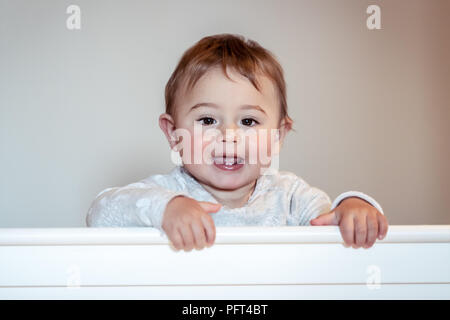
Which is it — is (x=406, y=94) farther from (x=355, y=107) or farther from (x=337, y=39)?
(x=337, y=39)

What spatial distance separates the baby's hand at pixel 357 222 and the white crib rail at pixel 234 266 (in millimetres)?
11

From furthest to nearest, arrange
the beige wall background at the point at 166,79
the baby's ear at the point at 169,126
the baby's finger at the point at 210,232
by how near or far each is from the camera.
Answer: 1. the beige wall background at the point at 166,79
2. the baby's ear at the point at 169,126
3. the baby's finger at the point at 210,232

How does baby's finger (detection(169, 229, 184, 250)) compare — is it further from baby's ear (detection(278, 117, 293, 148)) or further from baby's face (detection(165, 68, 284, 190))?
baby's ear (detection(278, 117, 293, 148))

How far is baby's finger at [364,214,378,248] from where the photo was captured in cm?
61

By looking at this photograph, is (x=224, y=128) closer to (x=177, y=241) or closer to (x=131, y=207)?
(x=131, y=207)

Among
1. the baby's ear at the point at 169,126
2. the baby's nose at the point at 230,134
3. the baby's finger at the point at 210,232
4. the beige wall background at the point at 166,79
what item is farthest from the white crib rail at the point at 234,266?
the beige wall background at the point at 166,79

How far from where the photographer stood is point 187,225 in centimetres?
62

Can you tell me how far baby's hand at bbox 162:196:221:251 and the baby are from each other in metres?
0.10

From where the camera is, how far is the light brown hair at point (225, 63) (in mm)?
971

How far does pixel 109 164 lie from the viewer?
175cm

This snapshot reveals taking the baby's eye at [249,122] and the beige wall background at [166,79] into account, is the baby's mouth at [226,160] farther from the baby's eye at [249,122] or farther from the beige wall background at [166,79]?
the beige wall background at [166,79]

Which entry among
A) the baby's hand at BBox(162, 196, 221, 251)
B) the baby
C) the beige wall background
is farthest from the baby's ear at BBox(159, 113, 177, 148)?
the beige wall background

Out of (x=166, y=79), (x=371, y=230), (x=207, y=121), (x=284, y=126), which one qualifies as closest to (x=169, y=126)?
(x=207, y=121)
